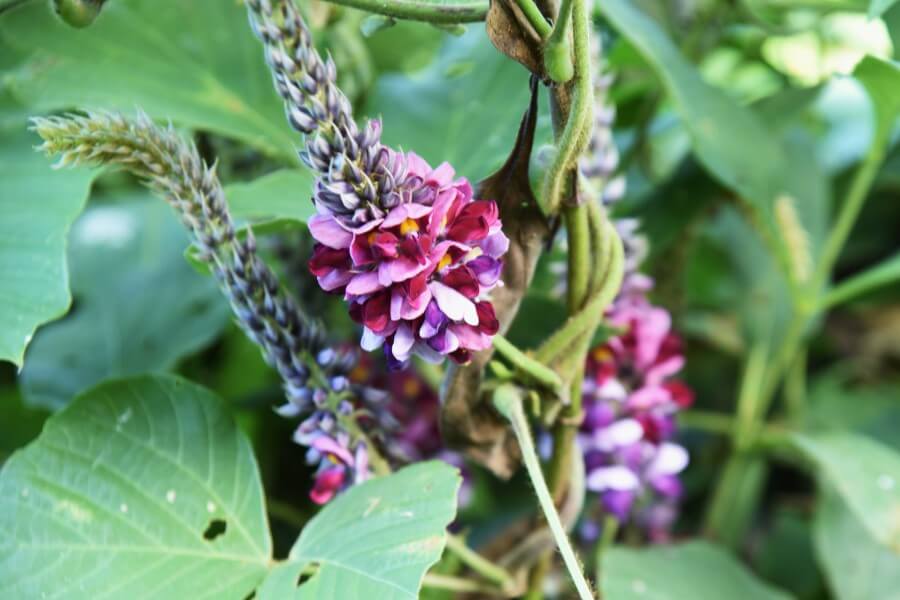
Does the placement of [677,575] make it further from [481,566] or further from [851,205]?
[851,205]

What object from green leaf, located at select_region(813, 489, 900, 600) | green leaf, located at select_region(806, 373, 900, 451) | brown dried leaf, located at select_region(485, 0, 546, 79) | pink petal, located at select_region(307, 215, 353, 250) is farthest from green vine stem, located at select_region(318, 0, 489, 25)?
green leaf, located at select_region(806, 373, 900, 451)

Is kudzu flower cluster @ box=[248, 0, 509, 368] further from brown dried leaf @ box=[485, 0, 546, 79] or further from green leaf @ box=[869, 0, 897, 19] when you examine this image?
green leaf @ box=[869, 0, 897, 19]

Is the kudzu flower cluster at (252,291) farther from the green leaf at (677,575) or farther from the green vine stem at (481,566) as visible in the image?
the green leaf at (677,575)

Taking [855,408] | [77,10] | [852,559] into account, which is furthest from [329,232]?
[855,408]

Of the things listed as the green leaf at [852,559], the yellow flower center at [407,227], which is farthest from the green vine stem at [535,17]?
the green leaf at [852,559]

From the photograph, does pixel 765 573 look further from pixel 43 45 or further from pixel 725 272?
pixel 43 45

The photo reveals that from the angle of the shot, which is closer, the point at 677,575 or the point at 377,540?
the point at 377,540

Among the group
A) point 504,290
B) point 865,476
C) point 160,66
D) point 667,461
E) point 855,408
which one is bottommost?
point 855,408

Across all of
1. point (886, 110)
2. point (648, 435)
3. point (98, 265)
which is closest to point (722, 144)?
point (886, 110)
